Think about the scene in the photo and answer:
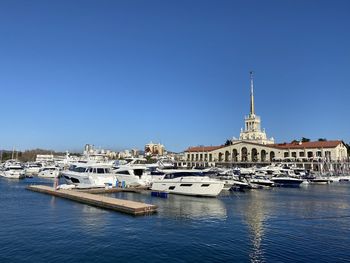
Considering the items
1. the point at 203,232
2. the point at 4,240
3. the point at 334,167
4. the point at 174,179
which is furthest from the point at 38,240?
the point at 334,167

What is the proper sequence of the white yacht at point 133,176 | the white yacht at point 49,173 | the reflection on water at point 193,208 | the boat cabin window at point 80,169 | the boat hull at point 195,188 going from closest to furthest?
the reflection on water at point 193,208 < the boat hull at point 195,188 < the white yacht at point 133,176 < the boat cabin window at point 80,169 < the white yacht at point 49,173

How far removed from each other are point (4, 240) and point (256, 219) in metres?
21.4

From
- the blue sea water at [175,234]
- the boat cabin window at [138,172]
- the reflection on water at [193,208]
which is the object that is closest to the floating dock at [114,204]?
the blue sea water at [175,234]

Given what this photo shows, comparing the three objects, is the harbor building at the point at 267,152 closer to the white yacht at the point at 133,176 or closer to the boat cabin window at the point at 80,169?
the white yacht at the point at 133,176

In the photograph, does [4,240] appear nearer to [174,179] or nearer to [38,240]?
[38,240]

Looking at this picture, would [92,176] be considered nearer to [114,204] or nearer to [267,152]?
[114,204]

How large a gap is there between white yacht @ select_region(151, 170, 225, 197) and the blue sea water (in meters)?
8.73

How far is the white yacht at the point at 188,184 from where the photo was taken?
48.6 m

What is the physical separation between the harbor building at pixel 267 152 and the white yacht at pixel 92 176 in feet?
341

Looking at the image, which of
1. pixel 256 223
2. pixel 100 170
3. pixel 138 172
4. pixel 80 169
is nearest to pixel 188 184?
pixel 138 172

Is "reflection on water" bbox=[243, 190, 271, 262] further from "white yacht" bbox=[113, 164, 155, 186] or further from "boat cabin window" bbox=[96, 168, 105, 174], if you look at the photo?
"boat cabin window" bbox=[96, 168, 105, 174]

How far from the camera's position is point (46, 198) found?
151 ft

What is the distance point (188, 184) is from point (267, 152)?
129511 mm

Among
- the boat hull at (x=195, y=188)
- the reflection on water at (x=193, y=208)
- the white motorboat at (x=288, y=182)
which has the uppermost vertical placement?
the white motorboat at (x=288, y=182)
